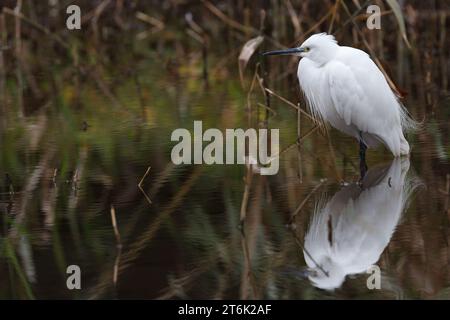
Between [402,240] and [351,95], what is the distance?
1489 millimetres

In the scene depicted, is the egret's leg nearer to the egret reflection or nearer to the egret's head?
the egret reflection

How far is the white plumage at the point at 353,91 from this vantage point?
5.13 metres

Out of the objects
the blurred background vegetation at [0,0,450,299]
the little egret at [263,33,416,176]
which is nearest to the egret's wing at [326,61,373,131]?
the little egret at [263,33,416,176]

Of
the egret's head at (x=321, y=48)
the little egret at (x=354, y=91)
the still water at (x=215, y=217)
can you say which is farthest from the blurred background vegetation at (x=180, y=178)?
the egret's head at (x=321, y=48)

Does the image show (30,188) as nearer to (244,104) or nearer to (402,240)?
(402,240)

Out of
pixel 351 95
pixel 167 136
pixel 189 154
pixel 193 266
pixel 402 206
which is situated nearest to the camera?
pixel 193 266

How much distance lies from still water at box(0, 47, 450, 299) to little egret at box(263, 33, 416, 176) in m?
0.17

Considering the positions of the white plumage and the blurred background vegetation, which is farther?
the white plumage

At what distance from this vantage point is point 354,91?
5.14m

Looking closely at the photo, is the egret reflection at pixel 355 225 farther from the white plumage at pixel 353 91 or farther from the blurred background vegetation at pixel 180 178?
the white plumage at pixel 353 91

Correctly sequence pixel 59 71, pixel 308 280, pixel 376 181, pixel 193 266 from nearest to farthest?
pixel 308 280
pixel 193 266
pixel 376 181
pixel 59 71

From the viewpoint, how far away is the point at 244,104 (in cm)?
709

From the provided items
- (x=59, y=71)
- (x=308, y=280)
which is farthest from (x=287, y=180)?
(x=59, y=71)

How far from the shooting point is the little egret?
5.13m
